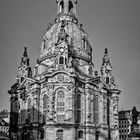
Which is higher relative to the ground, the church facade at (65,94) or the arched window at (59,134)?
the church facade at (65,94)

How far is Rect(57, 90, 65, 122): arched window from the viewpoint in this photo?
247ft

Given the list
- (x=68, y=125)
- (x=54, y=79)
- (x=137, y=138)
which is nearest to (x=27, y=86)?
(x=54, y=79)

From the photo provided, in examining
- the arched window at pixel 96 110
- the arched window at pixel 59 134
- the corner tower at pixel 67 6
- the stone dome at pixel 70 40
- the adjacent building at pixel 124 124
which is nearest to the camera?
the arched window at pixel 59 134

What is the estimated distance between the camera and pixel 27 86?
8412 centimetres

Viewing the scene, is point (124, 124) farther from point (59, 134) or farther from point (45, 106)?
point (59, 134)

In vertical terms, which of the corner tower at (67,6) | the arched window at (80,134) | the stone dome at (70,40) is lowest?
the arched window at (80,134)

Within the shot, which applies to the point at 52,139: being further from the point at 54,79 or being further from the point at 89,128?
the point at 54,79

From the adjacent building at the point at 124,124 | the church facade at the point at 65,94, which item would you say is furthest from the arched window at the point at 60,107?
the adjacent building at the point at 124,124

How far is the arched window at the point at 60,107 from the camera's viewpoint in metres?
75.4

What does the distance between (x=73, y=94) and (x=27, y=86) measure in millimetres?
14001

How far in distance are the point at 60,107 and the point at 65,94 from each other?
3263 millimetres

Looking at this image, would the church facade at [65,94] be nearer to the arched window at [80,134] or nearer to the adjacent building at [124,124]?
the arched window at [80,134]

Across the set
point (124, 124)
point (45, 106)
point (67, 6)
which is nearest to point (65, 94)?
point (45, 106)

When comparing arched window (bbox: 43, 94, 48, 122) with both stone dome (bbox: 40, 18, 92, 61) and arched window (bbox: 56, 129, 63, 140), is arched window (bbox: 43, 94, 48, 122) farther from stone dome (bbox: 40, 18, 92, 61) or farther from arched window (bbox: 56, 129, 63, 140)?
stone dome (bbox: 40, 18, 92, 61)
